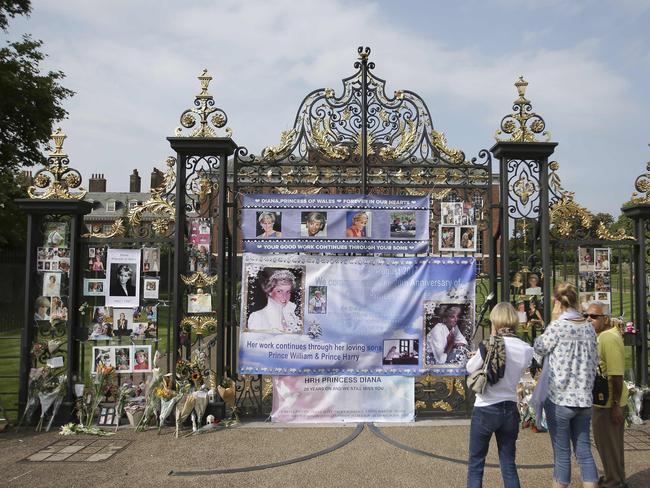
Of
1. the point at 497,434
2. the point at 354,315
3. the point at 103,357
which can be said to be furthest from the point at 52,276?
the point at 497,434

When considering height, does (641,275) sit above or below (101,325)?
above

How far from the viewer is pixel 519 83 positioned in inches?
263

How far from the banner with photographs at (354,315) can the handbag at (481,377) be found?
3.00 m

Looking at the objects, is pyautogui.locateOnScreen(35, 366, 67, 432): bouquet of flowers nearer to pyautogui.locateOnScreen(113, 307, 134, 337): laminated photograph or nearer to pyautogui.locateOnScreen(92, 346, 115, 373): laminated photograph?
pyautogui.locateOnScreen(92, 346, 115, 373): laminated photograph

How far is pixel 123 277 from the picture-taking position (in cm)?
661

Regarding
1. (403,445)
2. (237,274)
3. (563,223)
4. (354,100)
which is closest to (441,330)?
(403,445)

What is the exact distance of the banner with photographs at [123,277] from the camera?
6.59 metres

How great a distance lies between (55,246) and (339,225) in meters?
3.73

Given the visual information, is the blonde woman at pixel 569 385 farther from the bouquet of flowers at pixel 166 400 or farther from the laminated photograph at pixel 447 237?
the bouquet of flowers at pixel 166 400

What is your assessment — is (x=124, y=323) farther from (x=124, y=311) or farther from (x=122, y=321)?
(x=124, y=311)

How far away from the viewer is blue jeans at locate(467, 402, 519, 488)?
11.7ft

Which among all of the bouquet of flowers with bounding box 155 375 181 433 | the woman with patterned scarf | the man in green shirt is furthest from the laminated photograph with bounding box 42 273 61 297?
the man in green shirt

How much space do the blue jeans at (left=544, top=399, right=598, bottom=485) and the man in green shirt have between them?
0.61 m

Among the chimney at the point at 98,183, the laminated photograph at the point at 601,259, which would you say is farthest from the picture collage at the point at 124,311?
the chimney at the point at 98,183
